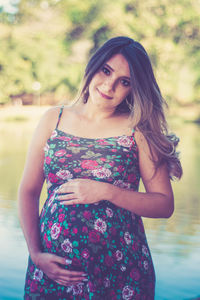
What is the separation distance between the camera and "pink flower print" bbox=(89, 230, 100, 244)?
130 centimetres

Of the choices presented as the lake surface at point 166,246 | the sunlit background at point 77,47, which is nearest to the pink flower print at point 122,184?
the lake surface at point 166,246

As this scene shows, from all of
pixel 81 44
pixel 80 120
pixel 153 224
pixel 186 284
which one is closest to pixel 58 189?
pixel 80 120

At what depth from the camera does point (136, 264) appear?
1.37 metres

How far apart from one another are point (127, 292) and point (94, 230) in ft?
0.72

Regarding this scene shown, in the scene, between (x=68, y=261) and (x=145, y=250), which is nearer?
(x=68, y=261)

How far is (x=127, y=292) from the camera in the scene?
4.38 feet

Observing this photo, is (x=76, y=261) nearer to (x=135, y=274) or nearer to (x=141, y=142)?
(x=135, y=274)

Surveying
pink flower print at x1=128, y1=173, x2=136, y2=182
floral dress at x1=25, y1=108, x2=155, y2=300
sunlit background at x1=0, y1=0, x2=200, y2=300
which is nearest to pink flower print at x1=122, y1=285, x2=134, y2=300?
floral dress at x1=25, y1=108, x2=155, y2=300

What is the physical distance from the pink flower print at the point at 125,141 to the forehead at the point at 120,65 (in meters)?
0.21

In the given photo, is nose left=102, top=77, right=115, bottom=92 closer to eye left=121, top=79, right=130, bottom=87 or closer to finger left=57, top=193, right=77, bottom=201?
eye left=121, top=79, right=130, bottom=87

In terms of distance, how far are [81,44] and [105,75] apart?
22.1m

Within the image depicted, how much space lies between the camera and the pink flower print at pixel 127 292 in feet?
4.36

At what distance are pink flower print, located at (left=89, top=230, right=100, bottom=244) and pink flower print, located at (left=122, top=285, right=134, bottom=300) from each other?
0.18 m

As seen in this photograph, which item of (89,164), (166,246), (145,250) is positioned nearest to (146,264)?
(145,250)
